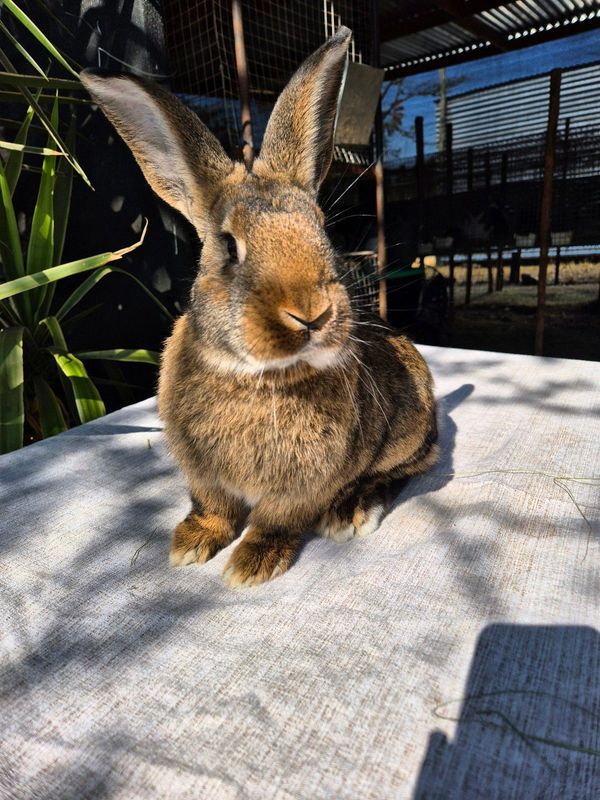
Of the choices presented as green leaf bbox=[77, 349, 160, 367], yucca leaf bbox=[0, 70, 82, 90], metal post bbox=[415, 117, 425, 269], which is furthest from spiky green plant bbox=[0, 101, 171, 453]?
metal post bbox=[415, 117, 425, 269]

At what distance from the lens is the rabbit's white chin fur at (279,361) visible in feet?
3.07

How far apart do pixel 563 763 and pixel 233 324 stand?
0.85 meters

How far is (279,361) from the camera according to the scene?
36.6 inches

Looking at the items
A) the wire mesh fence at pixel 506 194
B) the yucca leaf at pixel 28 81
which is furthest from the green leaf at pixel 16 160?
the wire mesh fence at pixel 506 194

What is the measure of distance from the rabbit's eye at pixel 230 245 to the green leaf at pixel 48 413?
1.51m

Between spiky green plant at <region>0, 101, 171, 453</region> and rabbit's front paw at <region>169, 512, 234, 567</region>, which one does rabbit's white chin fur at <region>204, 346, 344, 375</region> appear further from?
spiky green plant at <region>0, 101, 171, 453</region>

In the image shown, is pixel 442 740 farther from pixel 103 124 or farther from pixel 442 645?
pixel 103 124

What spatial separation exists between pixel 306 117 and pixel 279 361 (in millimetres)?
672

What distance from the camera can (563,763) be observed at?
0.67 m

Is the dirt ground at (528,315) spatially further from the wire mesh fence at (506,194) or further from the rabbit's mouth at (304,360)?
the rabbit's mouth at (304,360)

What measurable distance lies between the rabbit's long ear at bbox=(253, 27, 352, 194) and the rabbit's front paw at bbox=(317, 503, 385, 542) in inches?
32.0

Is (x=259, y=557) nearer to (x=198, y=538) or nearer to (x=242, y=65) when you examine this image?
(x=198, y=538)

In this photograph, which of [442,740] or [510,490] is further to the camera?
[510,490]

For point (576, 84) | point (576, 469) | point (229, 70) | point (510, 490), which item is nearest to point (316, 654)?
point (510, 490)
